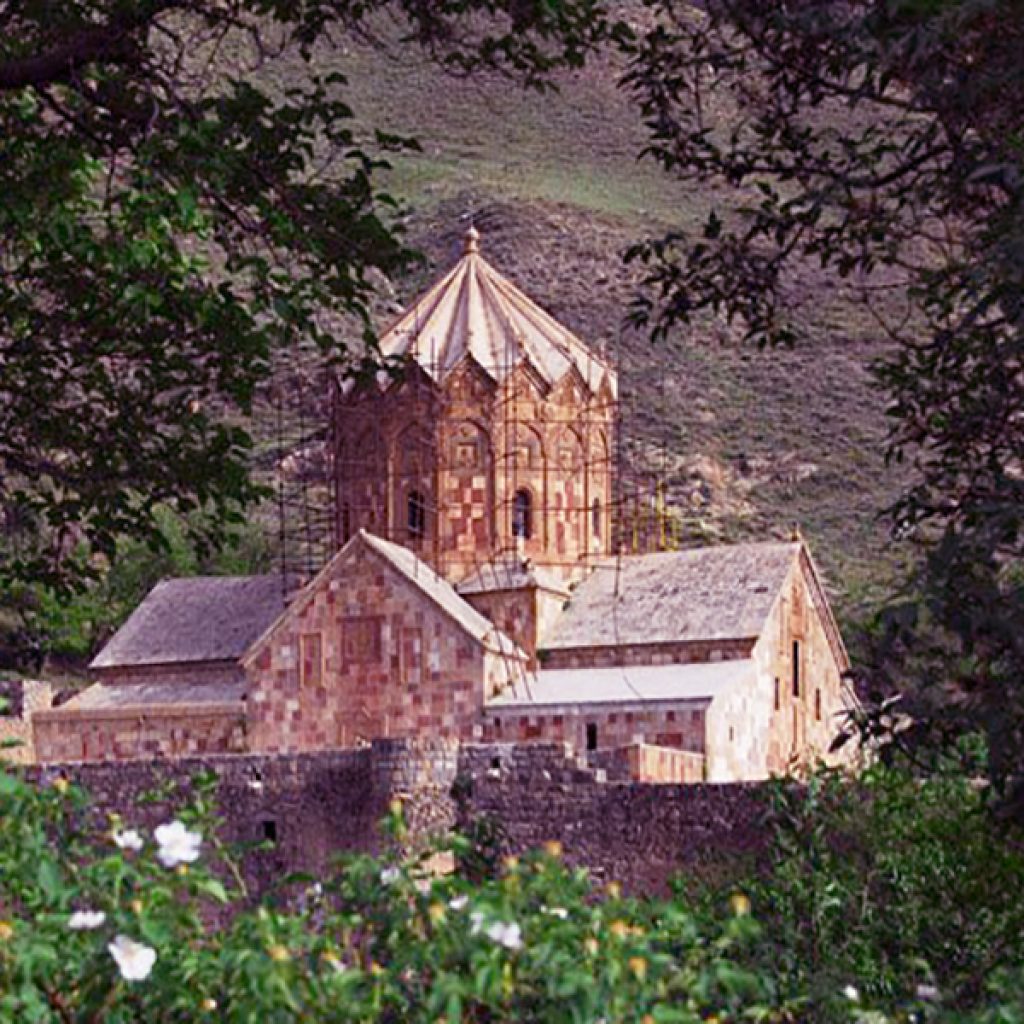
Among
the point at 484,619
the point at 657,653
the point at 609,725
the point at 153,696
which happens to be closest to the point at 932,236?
the point at 609,725

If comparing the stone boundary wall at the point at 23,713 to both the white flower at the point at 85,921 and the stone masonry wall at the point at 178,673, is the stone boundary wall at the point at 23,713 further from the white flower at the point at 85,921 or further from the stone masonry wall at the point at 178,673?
the white flower at the point at 85,921

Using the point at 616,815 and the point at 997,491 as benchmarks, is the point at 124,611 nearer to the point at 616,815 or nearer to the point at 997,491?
the point at 616,815

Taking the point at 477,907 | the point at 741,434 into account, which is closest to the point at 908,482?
the point at 741,434

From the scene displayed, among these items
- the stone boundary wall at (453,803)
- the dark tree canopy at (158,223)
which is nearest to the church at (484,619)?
the stone boundary wall at (453,803)

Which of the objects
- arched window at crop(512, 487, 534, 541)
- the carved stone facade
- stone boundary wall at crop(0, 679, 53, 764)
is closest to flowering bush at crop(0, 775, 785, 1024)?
stone boundary wall at crop(0, 679, 53, 764)

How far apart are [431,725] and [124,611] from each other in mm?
14013

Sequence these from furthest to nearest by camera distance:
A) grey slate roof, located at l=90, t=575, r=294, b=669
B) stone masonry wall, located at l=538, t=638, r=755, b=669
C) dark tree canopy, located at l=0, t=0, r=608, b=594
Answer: grey slate roof, located at l=90, t=575, r=294, b=669 < stone masonry wall, located at l=538, t=638, r=755, b=669 < dark tree canopy, located at l=0, t=0, r=608, b=594

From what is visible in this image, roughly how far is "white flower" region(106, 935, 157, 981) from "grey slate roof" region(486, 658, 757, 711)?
2186cm

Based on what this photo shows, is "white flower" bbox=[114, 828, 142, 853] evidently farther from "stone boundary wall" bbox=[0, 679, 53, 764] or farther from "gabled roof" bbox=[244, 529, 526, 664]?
"stone boundary wall" bbox=[0, 679, 53, 764]

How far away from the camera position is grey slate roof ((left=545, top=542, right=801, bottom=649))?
2945cm

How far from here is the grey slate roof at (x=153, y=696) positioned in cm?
3017

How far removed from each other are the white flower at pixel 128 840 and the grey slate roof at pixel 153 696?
77.6 ft

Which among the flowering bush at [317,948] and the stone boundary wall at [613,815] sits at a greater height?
the stone boundary wall at [613,815]

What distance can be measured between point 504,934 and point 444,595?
77.7ft
